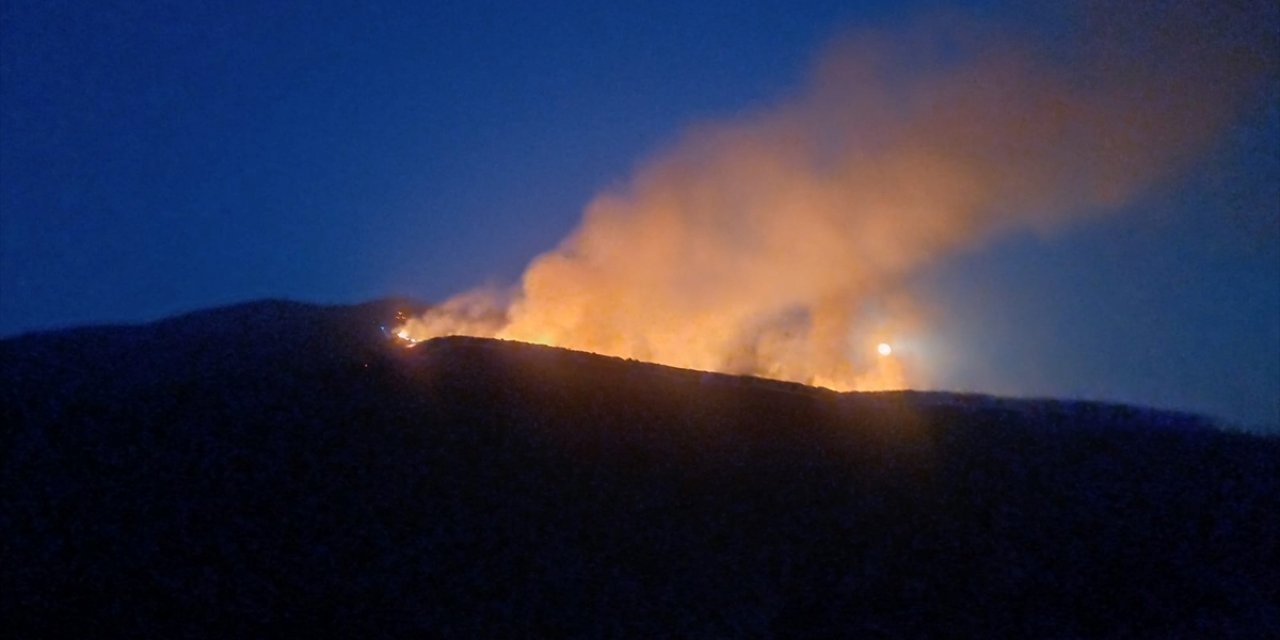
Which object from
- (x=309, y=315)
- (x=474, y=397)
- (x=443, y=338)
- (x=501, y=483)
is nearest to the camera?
(x=501, y=483)

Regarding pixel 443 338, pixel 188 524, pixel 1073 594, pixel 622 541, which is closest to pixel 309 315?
pixel 443 338

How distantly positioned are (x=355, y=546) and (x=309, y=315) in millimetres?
8835

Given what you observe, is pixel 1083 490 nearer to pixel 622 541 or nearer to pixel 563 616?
pixel 622 541

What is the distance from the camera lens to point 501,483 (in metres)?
9.30

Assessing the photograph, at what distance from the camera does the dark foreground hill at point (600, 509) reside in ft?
26.1

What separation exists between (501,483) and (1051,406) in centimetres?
633

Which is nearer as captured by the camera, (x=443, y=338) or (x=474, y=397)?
(x=474, y=397)

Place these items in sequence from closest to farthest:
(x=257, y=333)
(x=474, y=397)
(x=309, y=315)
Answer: (x=474, y=397) < (x=257, y=333) < (x=309, y=315)

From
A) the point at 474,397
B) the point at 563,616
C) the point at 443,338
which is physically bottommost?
the point at 563,616

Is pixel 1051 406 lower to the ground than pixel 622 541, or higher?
higher

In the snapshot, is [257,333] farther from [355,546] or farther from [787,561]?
[787,561]

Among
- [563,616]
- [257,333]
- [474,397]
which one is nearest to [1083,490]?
[563,616]

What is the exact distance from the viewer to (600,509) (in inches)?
355

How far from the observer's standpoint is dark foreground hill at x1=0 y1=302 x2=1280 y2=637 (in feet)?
26.1
